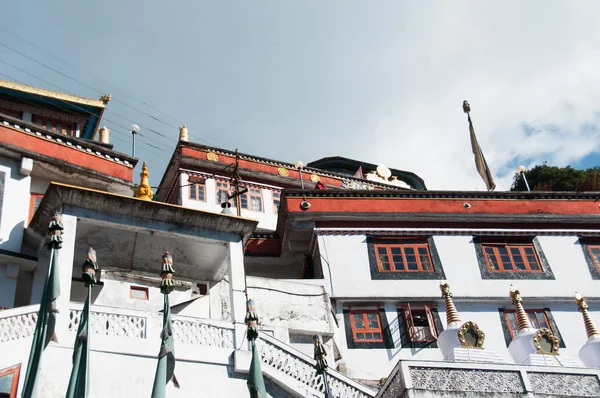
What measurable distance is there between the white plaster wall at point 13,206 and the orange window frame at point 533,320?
16543 millimetres

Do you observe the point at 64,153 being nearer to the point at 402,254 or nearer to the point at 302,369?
the point at 302,369

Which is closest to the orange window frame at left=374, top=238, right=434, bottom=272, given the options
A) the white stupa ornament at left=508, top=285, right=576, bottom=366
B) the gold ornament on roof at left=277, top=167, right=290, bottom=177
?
the white stupa ornament at left=508, top=285, right=576, bottom=366

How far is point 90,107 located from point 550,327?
20.9m

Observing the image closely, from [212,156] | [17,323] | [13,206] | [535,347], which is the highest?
[212,156]

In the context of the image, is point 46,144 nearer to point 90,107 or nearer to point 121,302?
point 121,302

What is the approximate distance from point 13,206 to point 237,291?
6.81m

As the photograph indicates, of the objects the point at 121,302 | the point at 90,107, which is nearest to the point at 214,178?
the point at 90,107

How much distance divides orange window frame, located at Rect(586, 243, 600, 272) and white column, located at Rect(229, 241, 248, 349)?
15.1 meters

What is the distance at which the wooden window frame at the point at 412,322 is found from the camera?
2347 cm

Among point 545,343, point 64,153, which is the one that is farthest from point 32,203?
point 545,343

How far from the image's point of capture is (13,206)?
19.2 meters

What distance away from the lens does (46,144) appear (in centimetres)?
2100

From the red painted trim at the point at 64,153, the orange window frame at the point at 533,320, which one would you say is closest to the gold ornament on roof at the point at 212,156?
the red painted trim at the point at 64,153

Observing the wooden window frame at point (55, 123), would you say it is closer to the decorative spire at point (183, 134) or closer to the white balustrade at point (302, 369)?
the decorative spire at point (183, 134)
